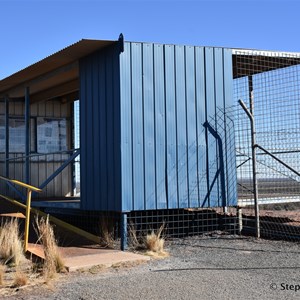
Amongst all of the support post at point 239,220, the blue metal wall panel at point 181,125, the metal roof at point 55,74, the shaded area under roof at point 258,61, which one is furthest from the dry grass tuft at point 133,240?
the shaded area under roof at point 258,61

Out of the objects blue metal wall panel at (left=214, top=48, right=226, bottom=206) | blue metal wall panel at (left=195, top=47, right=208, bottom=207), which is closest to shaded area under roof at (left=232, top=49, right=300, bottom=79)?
blue metal wall panel at (left=214, top=48, right=226, bottom=206)

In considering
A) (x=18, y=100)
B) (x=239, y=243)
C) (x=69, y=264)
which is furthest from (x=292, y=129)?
(x=18, y=100)

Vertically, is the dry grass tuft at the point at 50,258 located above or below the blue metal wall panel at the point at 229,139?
below

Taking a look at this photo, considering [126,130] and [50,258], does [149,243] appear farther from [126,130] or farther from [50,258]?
[50,258]

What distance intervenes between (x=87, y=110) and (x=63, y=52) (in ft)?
3.93

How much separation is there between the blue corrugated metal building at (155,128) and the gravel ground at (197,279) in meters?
1.39

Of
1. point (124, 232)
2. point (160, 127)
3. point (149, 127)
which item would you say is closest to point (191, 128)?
point (160, 127)

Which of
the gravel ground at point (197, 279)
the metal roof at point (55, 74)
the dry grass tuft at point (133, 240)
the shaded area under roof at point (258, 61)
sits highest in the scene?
the shaded area under roof at point (258, 61)

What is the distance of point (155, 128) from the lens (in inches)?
355

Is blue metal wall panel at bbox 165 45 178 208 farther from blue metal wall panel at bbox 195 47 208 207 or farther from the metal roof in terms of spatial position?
the metal roof

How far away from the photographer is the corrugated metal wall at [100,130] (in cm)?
874

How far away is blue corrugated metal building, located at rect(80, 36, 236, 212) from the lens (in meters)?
8.70

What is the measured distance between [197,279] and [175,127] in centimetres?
366

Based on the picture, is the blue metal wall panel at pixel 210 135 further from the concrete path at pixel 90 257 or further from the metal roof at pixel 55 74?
the concrete path at pixel 90 257
